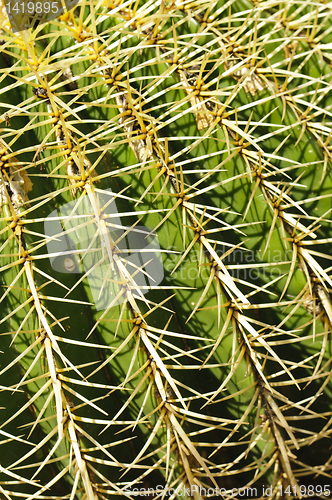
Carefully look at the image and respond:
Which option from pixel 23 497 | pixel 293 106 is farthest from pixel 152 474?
pixel 293 106

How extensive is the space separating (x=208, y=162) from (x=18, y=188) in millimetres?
609

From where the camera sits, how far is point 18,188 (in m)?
1.06

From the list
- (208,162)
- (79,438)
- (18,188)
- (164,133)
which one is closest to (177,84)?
(164,133)

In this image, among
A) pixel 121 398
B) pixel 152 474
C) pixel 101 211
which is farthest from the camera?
pixel 152 474

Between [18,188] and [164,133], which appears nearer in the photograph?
[18,188]

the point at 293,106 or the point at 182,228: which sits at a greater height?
the point at 293,106

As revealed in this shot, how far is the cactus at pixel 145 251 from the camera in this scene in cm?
104

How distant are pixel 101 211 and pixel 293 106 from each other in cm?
83

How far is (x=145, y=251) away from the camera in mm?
1058

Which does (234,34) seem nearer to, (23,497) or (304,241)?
(304,241)

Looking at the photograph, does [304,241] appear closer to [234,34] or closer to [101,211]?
[101,211]

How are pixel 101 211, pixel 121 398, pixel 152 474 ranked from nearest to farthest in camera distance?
pixel 101 211, pixel 121 398, pixel 152 474

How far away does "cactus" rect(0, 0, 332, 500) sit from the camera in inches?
40.8

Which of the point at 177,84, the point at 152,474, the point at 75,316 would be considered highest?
the point at 177,84
